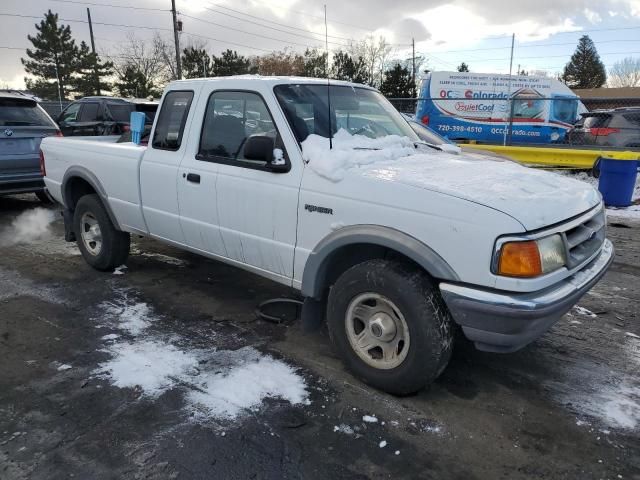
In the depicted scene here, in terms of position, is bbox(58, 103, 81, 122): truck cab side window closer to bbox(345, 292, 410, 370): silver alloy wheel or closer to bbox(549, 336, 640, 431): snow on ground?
bbox(345, 292, 410, 370): silver alloy wheel

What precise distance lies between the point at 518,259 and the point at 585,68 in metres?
72.9

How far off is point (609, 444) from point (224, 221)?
2.90m

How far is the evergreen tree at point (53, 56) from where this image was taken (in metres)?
44.9

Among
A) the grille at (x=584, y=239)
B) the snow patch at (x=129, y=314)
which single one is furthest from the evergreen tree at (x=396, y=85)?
the grille at (x=584, y=239)

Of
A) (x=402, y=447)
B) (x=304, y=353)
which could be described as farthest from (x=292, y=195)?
(x=402, y=447)

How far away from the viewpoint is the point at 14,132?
8.08 meters

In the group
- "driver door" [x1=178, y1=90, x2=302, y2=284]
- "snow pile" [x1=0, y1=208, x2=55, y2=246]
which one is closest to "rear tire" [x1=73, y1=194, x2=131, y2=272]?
"driver door" [x1=178, y1=90, x2=302, y2=284]

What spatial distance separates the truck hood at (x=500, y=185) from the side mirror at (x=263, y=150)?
58cm

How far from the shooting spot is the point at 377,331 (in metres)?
3.18

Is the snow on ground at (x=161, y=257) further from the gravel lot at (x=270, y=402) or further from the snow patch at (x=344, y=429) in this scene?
the snow patch at (x=344, y=429)

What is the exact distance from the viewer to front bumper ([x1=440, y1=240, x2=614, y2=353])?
8.68ft

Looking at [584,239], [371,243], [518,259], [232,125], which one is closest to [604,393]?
[584,239]

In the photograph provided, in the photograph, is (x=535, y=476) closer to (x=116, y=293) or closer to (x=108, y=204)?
(x=116, y=293)

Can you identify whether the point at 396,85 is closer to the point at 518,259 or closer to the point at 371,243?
the point at 371,243
